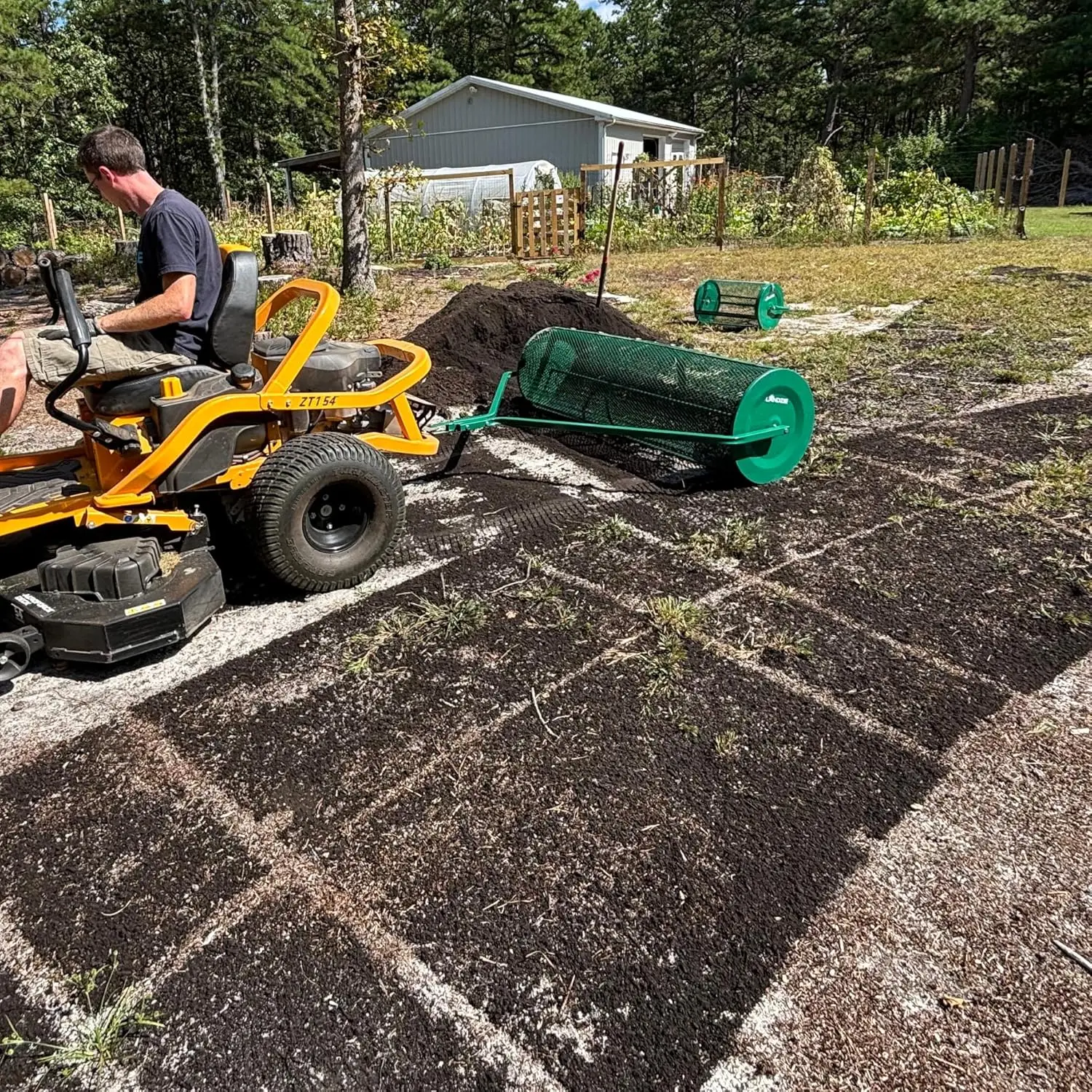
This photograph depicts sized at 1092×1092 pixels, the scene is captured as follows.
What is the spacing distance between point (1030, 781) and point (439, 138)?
28.3 meters

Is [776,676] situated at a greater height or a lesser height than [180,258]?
lesser

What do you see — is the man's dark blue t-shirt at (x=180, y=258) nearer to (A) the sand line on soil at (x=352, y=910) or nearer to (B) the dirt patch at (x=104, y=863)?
(A) the sand line on soil at (x=352, y=910)

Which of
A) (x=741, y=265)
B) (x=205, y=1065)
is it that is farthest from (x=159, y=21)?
(x=205, y=1065)

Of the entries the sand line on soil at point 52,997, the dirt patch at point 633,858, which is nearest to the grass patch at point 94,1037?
the sand line on soil at point 52,997

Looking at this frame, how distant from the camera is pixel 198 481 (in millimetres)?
3193

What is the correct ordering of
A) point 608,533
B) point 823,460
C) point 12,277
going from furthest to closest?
point 12,277 < point 823,460 < point 608,533

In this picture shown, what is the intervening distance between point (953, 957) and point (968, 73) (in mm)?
42591

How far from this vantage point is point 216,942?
6.34 feet

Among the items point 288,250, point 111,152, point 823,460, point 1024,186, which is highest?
point 1024,186

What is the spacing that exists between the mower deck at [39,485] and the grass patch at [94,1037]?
1815 mm

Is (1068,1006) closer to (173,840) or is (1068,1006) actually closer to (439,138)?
(173,840)

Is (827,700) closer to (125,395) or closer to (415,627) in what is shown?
(415,627)

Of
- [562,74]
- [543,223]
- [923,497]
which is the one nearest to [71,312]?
[923,497]

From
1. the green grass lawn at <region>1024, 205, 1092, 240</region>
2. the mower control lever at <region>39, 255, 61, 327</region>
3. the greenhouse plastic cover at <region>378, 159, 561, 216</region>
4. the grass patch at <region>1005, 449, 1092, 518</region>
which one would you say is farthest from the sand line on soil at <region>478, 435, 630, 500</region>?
the greenhouse plastic cover at <region>378, 159, 561, 216</region>
